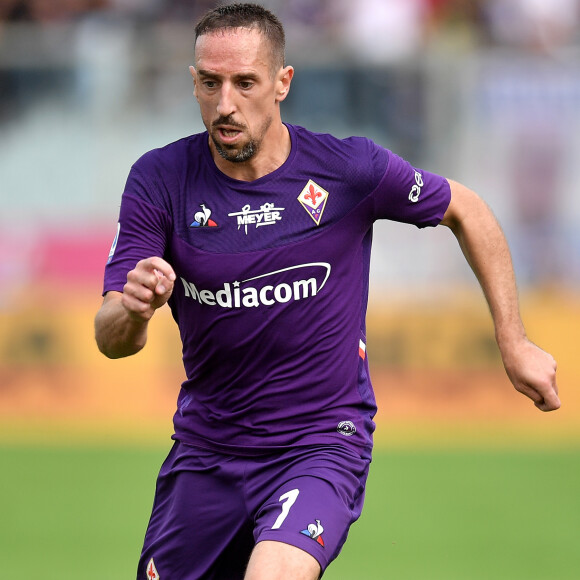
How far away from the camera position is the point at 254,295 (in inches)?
197

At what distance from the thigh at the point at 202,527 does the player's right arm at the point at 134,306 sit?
2.17 ft

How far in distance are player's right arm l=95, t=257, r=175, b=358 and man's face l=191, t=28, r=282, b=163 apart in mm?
775

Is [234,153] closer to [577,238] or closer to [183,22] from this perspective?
[577,238]

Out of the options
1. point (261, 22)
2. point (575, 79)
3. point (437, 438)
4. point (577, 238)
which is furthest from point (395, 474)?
point (261, 22)

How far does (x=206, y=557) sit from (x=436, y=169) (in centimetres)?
855

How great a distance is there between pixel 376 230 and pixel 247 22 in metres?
7.68

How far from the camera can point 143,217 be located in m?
4.93

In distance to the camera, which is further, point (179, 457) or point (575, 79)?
point (575, 79)

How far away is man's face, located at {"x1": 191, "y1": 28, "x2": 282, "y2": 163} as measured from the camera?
4855 millimetres

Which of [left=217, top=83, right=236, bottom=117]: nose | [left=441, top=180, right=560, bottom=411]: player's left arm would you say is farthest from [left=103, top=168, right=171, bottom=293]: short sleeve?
[left=441, top=180, right=560, bottom=411]: player's left arm

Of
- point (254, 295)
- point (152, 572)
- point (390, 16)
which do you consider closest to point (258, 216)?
point (254, 295)

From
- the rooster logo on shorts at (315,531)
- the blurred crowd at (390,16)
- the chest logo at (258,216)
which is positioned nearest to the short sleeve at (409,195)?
the chest logo at (258,216)

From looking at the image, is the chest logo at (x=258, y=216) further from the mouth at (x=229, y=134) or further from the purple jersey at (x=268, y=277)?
the mouth at (x=229, y=134)

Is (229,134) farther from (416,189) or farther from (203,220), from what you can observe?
(416,189)
